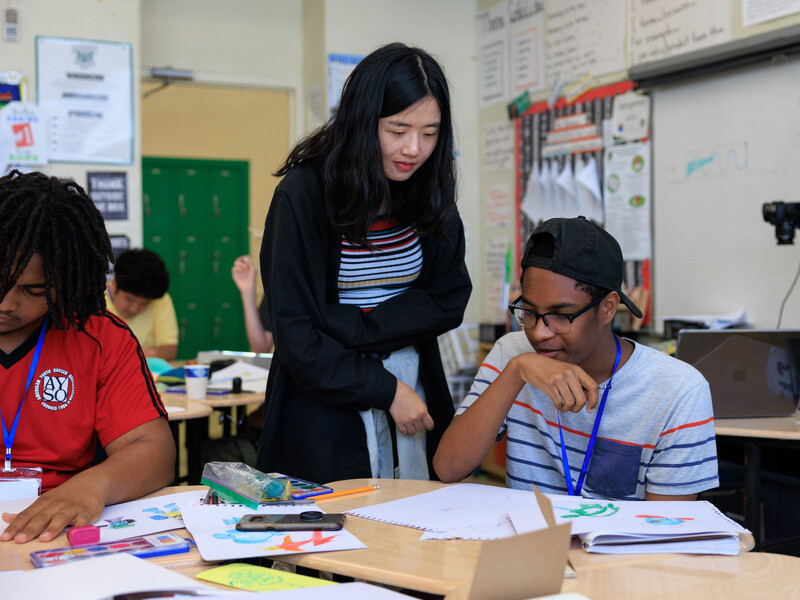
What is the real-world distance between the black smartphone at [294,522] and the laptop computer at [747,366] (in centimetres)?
137

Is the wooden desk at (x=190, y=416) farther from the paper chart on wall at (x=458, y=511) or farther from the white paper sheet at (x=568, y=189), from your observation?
the white paper sheet at (x=568, y=189)

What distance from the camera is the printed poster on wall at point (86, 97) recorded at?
4.42 metres

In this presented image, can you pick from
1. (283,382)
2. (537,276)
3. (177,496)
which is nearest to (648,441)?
(537,276)

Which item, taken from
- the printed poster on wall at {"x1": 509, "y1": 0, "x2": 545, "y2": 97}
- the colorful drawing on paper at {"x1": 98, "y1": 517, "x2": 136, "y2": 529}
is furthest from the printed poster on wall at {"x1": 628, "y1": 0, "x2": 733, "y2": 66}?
the colorful drawing on paper at {"x1": 98, "y1": 517, "x2": 136, "y2": 529}

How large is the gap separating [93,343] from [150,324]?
2823 millimetres

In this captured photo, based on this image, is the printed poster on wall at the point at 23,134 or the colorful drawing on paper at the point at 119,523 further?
the printed poster on wall at the point at 23,134

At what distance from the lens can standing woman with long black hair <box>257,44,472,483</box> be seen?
5.48ft

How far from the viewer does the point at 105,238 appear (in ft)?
5.28

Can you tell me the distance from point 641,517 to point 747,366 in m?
1.31

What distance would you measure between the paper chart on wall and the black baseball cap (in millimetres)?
404

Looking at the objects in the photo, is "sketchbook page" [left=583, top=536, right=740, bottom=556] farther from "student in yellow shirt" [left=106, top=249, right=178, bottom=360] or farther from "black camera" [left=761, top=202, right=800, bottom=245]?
"student in yellow shirt" [left=106, top=249, right=178, bottom=360]

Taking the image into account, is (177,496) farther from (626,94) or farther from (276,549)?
(626,94)

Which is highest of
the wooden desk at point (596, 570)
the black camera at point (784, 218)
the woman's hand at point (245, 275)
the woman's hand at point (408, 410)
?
the black camera at point (784, 218)

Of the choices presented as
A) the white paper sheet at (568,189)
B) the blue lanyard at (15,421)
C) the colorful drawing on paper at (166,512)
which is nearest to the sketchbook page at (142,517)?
the colorful drawing on paper at (166,512)
